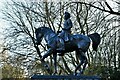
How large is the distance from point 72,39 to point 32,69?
42.9ft

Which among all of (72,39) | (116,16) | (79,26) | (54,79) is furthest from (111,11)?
(79,26)

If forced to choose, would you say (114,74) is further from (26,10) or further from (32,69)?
(26,10)

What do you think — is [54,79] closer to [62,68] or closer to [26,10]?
[62,68]

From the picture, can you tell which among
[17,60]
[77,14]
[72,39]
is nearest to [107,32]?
[72,39]

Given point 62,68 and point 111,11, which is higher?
point 111,11

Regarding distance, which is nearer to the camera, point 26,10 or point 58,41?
point 58,41

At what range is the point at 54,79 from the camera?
1323 centimetres

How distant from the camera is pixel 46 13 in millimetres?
26266

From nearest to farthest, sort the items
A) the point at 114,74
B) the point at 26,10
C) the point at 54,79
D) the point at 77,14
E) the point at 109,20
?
the point at 54,79, the point at 109,20, the point at 114,74, the point at 77,14, the point at 26,10

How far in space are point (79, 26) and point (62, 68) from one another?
10.2 ft

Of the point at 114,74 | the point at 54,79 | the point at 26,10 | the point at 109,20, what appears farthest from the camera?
the point at 26,10

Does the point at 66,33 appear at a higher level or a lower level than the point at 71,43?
higher

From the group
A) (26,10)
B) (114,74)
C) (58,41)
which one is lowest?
(114,74)

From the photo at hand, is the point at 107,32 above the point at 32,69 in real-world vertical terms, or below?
above
